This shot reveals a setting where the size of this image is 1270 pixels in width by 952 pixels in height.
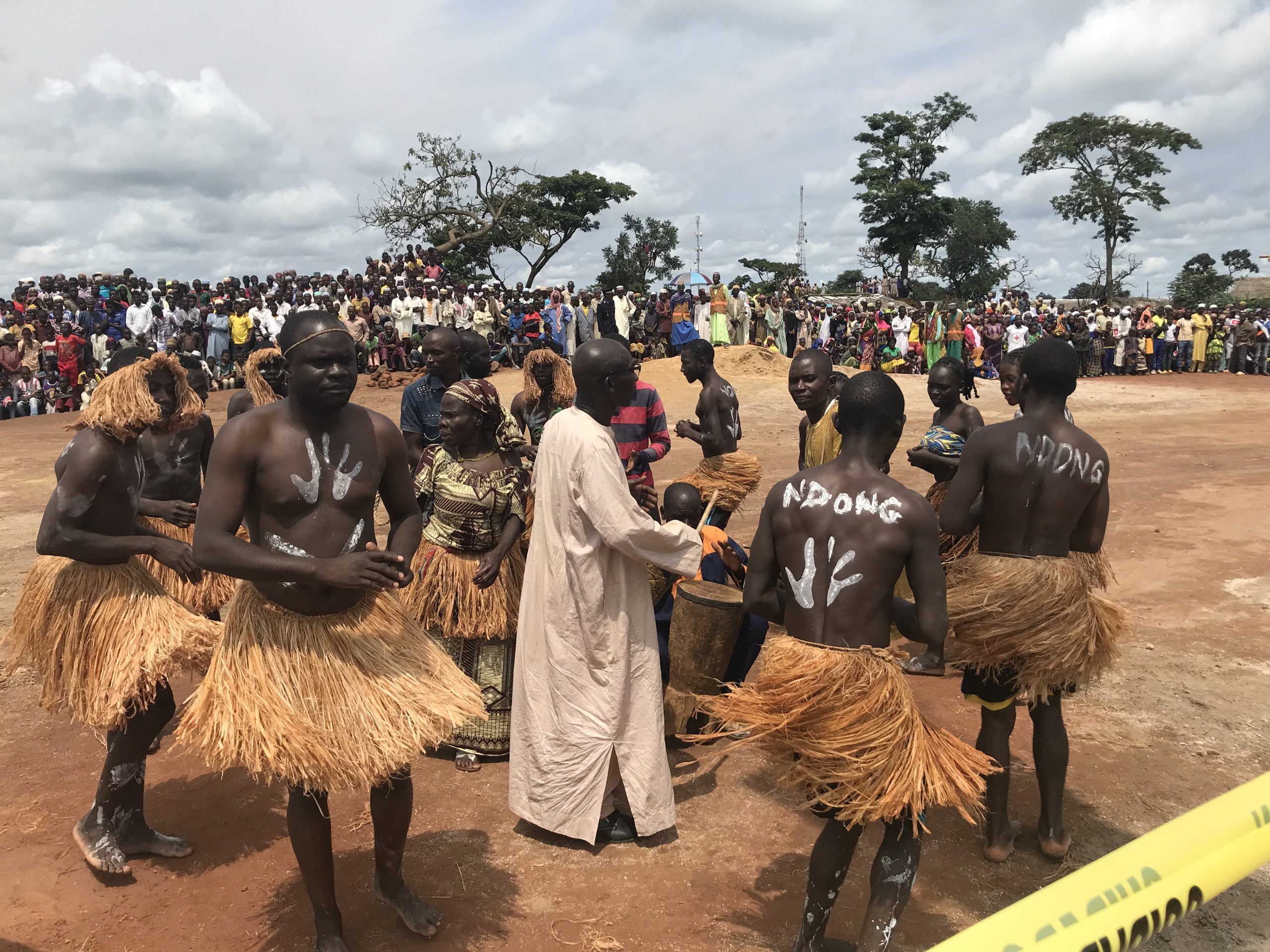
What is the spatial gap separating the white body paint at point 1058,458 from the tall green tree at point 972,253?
3718 cm

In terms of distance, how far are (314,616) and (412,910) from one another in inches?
47.0

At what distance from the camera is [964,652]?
3768 mm

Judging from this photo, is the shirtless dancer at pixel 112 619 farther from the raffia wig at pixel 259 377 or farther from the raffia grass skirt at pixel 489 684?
the raffia wig at pixel 259 377

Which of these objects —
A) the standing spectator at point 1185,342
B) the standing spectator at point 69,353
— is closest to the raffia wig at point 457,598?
the standing spectator at point 69,353

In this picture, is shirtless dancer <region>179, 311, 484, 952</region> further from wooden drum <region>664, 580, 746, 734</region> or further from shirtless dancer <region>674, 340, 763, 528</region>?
shirtless dancer <region>674, 340, 763, 528</region>

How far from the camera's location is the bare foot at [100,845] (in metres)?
3.63

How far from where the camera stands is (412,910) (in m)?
3.27

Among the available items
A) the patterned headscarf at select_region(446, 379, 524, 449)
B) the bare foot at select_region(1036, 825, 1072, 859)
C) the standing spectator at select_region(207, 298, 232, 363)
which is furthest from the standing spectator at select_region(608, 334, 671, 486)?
the standing spectator at select_region(207, 298, 232, 363)

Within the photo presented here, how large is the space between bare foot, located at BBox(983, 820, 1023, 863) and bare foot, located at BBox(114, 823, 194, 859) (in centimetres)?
338

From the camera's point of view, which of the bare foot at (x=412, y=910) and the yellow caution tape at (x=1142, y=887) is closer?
the yellow caution tape at (x=1142, y=887)

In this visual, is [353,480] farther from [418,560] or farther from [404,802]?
[418,560]

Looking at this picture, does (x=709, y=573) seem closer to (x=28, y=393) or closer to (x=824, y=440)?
(x=824, y=440)

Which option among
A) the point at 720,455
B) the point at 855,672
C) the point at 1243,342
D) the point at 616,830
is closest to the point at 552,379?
the point at 720,455

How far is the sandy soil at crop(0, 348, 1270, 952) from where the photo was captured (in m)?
3.31
